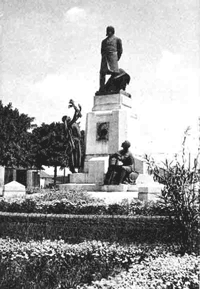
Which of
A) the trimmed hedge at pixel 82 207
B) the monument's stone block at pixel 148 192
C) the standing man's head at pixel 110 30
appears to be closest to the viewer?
the trimmed hedge at pixel 82 207

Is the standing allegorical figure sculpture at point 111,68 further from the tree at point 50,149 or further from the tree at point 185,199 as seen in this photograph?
the tree at point 50,149

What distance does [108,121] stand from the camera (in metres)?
20.4

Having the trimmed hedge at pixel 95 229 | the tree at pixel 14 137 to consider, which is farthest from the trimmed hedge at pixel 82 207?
the tree at pixel 14 137

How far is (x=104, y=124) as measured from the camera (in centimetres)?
2047

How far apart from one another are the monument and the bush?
430 inches

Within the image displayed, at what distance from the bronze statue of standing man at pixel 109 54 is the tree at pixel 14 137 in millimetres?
24017

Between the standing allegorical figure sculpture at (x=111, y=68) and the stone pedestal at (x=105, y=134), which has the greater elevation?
the standing allegorical figure sculpture at (x=111, y=68)

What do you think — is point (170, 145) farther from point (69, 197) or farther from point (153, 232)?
point (153, 232)

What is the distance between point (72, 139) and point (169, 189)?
44.6ft

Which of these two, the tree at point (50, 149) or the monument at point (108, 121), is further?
the tree at point (50, 149)

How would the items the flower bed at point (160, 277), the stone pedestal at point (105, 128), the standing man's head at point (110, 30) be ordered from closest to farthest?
the flower bed at point (160, 277) → the stone pedestal at point (105, 128) → the standing man's head at point (110, 30)

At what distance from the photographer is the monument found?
1920 centimetres

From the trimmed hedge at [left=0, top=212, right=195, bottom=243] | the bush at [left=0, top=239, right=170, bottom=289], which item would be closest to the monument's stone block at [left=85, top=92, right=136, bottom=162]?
the trimmed hedge at [left=0, top=212, right=195, bottom=243]

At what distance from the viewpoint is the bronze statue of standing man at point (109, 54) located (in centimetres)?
2123
